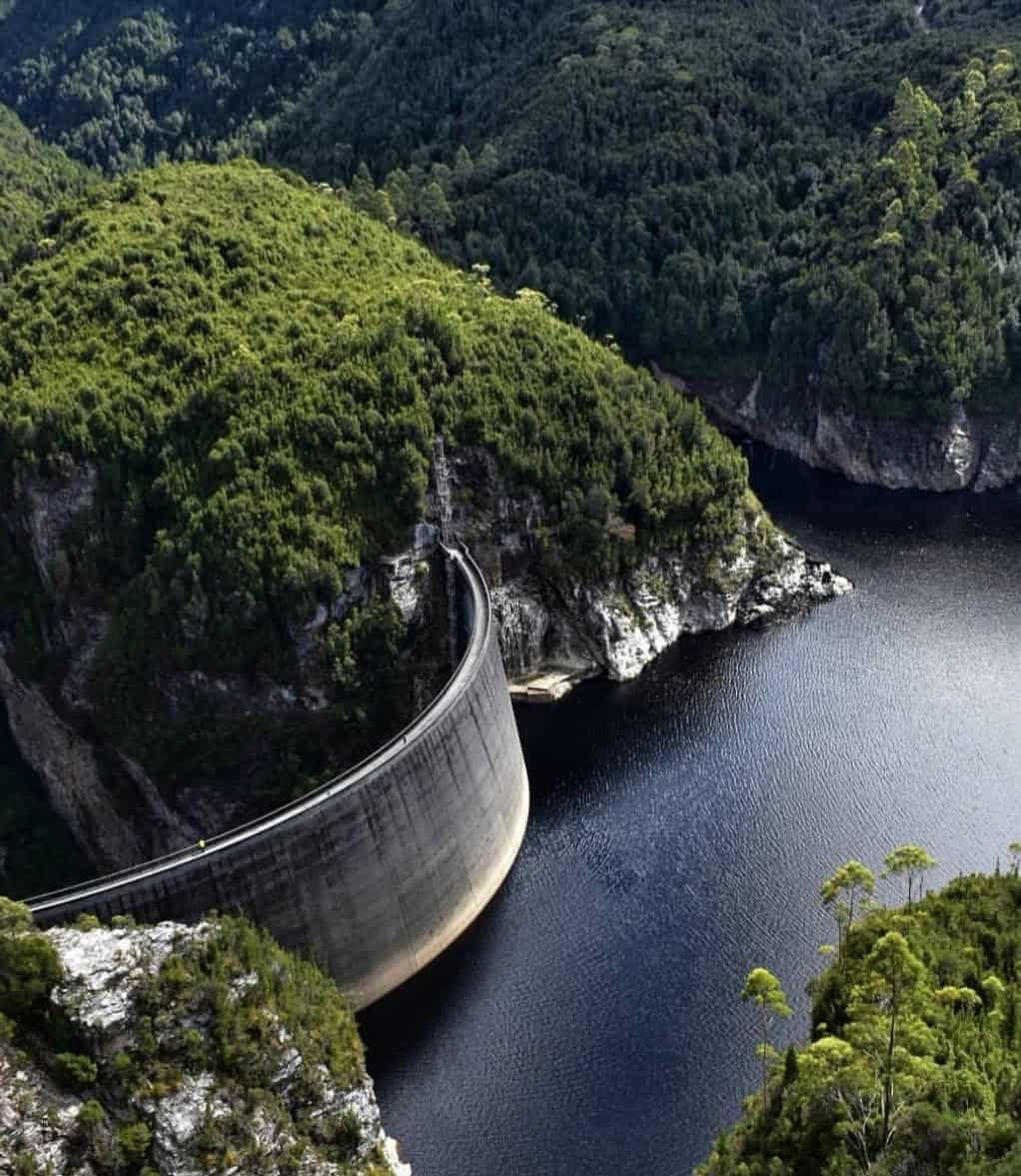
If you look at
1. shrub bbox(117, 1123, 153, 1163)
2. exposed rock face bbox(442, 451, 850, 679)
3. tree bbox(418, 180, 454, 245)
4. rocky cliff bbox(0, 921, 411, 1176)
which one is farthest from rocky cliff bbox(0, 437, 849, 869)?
tree bbox(418, 180, 454, 245)

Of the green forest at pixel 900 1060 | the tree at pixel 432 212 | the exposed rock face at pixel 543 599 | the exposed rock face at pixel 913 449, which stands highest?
the tree at pixel 432 212

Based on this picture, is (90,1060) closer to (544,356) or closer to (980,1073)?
(980,1073)

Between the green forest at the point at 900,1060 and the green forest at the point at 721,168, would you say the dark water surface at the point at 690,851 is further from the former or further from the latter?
the green forest at the point at 721,168

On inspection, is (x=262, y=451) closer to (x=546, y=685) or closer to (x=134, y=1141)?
(x=546, y=685)

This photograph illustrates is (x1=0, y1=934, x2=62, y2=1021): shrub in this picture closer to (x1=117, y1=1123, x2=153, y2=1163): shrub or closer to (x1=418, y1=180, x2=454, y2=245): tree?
(x1=117, y1=1123, x2=153, y2=1163): shrub

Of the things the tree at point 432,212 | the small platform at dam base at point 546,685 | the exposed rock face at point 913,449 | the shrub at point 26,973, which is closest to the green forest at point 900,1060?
the shrub at point 26,973
